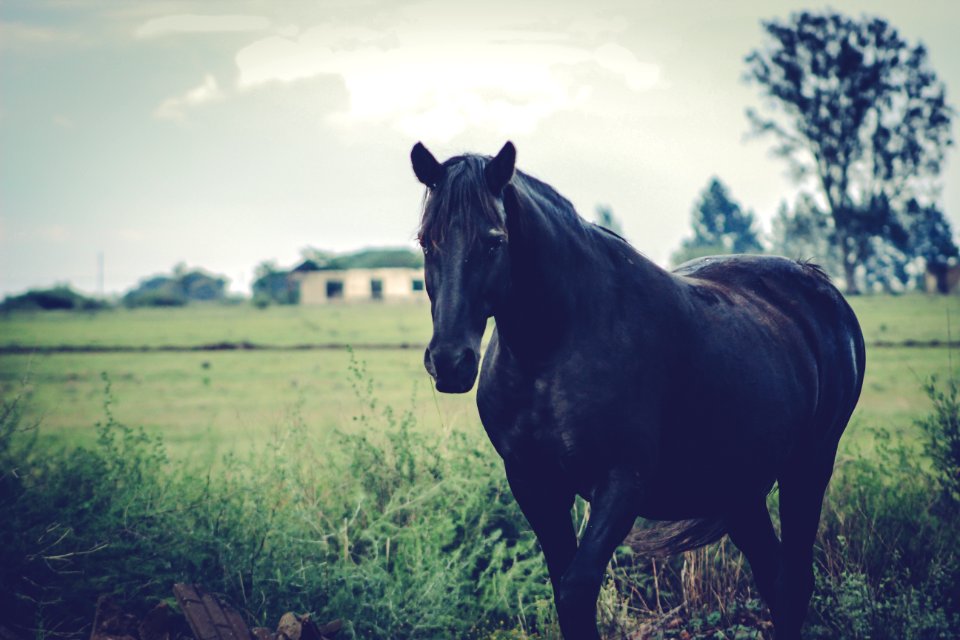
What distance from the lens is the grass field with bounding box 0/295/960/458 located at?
11.7 metres

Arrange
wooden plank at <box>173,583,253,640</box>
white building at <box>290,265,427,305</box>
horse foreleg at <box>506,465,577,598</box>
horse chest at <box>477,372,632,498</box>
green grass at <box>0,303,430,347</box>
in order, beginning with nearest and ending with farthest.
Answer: horse chest at <box>477,372,632,498</box> → horse foreleg at <box>506,465,577,598</box> → wooden plank at <box>173,583,253,640</box> → green grass at <box>0,303,430,347</box> → white building at <box>290,265,427,305</box>

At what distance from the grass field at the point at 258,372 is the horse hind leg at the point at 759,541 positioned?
8.25ft

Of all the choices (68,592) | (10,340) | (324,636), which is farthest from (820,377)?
(10,340)

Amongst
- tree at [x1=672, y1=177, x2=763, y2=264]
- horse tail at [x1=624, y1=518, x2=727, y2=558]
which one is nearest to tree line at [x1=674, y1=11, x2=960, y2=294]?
horse tail at [x1=624, y1=518, x2=727, y2=558]

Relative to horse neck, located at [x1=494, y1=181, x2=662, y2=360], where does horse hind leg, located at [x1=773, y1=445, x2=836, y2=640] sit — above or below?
below

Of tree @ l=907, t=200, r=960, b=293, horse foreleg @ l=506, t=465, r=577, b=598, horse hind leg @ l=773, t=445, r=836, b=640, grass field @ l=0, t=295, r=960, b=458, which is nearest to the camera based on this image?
horse foreleg @ l=506, t=465, r=577, b=598

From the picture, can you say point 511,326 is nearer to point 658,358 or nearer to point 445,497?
point 658,358

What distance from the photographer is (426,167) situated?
296cm

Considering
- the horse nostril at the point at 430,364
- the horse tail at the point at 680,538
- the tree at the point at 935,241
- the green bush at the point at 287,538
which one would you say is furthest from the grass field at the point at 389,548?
the tree at the point at 935,241

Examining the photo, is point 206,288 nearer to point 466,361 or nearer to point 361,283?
point 361,283

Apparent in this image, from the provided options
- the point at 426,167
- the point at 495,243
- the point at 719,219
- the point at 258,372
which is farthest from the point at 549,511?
the point at 719,219

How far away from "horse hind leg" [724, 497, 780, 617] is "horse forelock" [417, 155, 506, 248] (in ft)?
8.07

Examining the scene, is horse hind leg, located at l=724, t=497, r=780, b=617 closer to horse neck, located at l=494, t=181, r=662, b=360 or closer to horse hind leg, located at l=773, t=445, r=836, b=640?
horse hind leg, located at l=773, t=445, r=836, b=640

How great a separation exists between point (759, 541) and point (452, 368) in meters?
2.66
